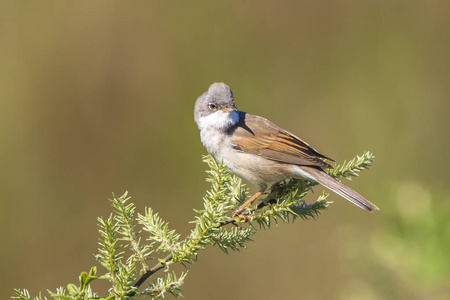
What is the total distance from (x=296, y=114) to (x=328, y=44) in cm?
106

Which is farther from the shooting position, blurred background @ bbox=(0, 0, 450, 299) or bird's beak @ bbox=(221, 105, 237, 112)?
blurred background @ bbox=(0, 0, 450, 299)

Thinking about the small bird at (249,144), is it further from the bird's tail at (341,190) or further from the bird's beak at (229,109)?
the bird's tail at (341,190)

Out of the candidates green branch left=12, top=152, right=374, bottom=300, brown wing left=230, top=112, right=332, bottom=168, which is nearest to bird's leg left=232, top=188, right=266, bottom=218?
brown wing left=230, top=112, right=332, bottom=168

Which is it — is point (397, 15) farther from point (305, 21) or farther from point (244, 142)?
point (244, 142)

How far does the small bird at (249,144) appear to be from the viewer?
3693 mm

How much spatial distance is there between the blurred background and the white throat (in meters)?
2.00

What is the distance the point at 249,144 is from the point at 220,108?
37 cm

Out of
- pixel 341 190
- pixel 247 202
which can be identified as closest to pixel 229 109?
pixel 247 202

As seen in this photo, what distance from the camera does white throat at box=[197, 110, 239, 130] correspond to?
399cm

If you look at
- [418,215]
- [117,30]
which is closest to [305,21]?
[117,30]

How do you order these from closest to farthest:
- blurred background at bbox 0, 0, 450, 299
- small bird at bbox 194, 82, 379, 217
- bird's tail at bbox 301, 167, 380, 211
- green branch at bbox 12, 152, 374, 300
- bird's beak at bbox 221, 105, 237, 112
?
green branch at bbox 12, 152, 374, 300
bird's tail at bbox 301, 167, 380, 211
small bird at bbox 194, 82, 379, 217
bird's beak at bbox 221, 105, 237, 112
blurred background at bbox 0, 0, 450, 299

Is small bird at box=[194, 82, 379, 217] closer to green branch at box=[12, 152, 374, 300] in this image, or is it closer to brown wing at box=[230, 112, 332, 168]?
brown wing at box=[230, 112, 332, 168]

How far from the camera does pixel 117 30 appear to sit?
6305mm

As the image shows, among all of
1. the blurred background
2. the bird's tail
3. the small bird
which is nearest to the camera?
the bird's tail
